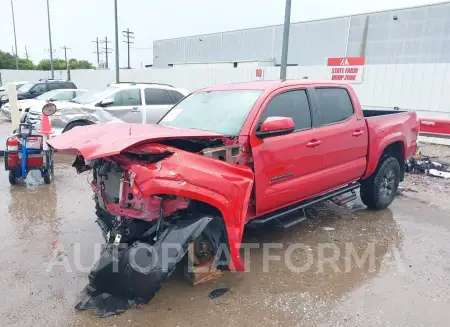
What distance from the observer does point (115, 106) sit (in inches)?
Result: 375

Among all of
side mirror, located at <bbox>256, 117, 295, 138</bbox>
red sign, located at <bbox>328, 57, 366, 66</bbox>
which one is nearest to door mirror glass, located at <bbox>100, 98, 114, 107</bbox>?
side mirror, located at <bbox>256, 117, 295, 138</bbox>

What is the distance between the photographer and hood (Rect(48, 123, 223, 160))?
2842mm

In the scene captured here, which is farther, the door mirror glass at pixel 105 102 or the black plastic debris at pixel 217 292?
the door mirror glass at pixel 105 102

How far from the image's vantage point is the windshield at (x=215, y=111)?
384 centimetres

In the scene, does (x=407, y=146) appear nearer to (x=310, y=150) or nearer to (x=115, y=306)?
(x=310, y=150)

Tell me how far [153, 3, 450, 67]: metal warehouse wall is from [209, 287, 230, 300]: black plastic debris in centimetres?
3356

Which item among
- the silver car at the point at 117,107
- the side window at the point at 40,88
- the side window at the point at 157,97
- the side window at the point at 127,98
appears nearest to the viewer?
the silver car at the point at 117,107

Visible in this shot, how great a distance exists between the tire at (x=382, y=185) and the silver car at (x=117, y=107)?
5.17m

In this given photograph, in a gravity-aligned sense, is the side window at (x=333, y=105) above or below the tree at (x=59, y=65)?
below

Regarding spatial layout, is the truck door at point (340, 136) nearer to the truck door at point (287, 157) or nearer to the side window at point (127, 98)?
the truck door at point (287, 157)

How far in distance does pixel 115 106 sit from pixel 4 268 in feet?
20.8

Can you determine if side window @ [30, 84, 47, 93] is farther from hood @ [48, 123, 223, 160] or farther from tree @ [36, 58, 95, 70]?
tree @ [36, 58, 95, 70]

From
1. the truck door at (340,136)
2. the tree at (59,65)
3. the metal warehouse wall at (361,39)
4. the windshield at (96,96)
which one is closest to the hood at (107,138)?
the truck door at (340,136)

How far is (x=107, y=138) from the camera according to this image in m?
3.14
